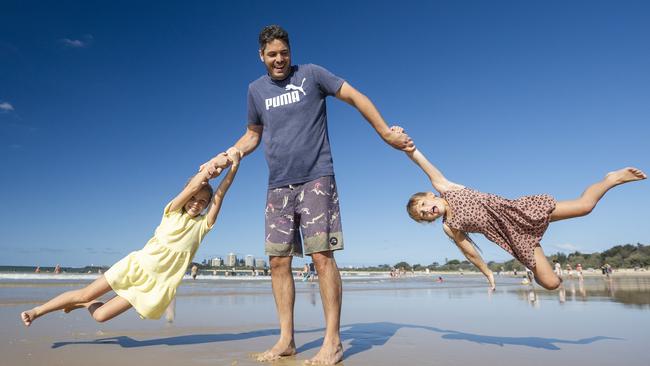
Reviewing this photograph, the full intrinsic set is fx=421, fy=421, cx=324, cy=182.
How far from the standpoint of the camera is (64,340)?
3732mm

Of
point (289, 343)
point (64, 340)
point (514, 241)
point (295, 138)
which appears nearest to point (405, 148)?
point (295, 138)

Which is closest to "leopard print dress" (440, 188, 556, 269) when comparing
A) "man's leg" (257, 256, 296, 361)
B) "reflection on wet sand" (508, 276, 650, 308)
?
"man's leg" (257, 256, 296, 361)

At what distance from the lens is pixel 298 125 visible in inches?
137

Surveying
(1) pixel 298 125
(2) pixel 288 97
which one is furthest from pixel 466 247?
(2) pixel 288 97

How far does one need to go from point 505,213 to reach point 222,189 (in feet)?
8.67

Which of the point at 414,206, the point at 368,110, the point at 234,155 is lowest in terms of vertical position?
the point at 414,206

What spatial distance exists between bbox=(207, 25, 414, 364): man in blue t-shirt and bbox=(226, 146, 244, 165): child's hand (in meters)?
0.24

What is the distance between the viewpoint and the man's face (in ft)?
11.6

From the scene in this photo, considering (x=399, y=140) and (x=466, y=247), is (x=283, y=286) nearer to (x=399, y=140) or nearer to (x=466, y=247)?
(x=399, y=140)

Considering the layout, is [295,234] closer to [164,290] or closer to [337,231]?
[337,231]

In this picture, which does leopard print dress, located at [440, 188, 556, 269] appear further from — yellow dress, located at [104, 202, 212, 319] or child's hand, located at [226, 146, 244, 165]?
yellow dress, located at [104, 202, 212, 319]

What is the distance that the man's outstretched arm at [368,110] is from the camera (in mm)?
3580

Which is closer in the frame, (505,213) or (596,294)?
(505,213)

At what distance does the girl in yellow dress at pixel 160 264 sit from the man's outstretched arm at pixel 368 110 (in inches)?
45.7
